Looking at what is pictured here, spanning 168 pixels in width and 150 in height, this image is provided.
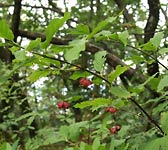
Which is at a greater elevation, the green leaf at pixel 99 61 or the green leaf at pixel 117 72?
the green leaf at pixel 99 61

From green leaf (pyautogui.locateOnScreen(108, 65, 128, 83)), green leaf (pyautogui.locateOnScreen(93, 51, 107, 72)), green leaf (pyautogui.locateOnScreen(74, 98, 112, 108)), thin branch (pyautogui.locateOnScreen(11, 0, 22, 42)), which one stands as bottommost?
green leaf (pyautogui.locateOnScreen(74, 98, 112, 108))

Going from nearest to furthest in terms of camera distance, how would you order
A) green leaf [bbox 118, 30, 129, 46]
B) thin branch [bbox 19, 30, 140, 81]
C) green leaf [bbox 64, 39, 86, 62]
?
green leaf [bbox 64, 39, 86, 62] → green leaf [bbox 118, 30, 129, 46] → thin branch [bbox 19, 30, 140, 81]

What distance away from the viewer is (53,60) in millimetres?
1264

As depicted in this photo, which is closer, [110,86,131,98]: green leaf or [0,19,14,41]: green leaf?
[0,19,14,41]: green leaf

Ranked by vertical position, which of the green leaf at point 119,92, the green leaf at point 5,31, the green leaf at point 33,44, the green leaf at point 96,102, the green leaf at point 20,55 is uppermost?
the green leaf at point 5,31

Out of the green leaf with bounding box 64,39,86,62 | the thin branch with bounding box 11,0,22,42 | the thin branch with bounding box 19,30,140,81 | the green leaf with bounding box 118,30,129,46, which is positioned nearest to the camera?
the green leaf with bounding box 64,39,86,62

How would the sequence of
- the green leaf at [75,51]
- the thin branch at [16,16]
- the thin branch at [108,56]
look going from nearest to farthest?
the green leaf at [75,51] < the thin branch at [108,56] < the thin branch at [16,16]

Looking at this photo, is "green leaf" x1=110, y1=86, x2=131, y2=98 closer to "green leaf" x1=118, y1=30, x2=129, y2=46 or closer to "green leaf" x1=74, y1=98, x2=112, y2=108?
"green leaf" x1=74, y1=98, x2=112, y2=108

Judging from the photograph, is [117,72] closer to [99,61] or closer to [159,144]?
[99,61]

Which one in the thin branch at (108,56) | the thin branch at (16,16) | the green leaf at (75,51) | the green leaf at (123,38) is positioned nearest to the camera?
the green leaf at (75,51)

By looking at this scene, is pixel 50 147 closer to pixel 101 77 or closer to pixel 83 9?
pixel 83 9

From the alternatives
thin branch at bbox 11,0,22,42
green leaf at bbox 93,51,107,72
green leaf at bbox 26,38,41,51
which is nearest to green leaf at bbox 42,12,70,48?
green leaf at bbox 26,38,41,51

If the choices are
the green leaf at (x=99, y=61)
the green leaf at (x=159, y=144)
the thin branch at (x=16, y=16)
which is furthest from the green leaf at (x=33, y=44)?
the thin branch at (x=16, y=16)

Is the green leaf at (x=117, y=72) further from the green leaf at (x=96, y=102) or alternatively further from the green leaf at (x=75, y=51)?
the green leaf at (x=75, y=51)
